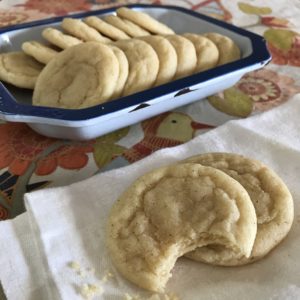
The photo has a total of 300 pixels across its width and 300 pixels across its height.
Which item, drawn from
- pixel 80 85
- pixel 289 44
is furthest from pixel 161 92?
pixel 289 44

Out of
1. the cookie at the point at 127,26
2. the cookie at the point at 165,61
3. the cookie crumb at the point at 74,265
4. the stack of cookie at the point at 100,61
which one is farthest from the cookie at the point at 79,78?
the cookie crumb at the point at 74,265

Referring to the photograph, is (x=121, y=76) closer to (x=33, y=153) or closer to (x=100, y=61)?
(x=100, y=61)

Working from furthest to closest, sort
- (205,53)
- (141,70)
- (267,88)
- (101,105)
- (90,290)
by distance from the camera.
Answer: (267,88) < (205,53) < (141,70) < (101,105) < (90,290)

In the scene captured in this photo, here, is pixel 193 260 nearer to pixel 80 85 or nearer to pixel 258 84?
pixel 80 85

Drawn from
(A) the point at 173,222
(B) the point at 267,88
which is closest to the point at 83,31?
(B) the point at 267,88

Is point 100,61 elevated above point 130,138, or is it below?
above

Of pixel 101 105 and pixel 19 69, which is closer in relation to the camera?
pixel 101 105
